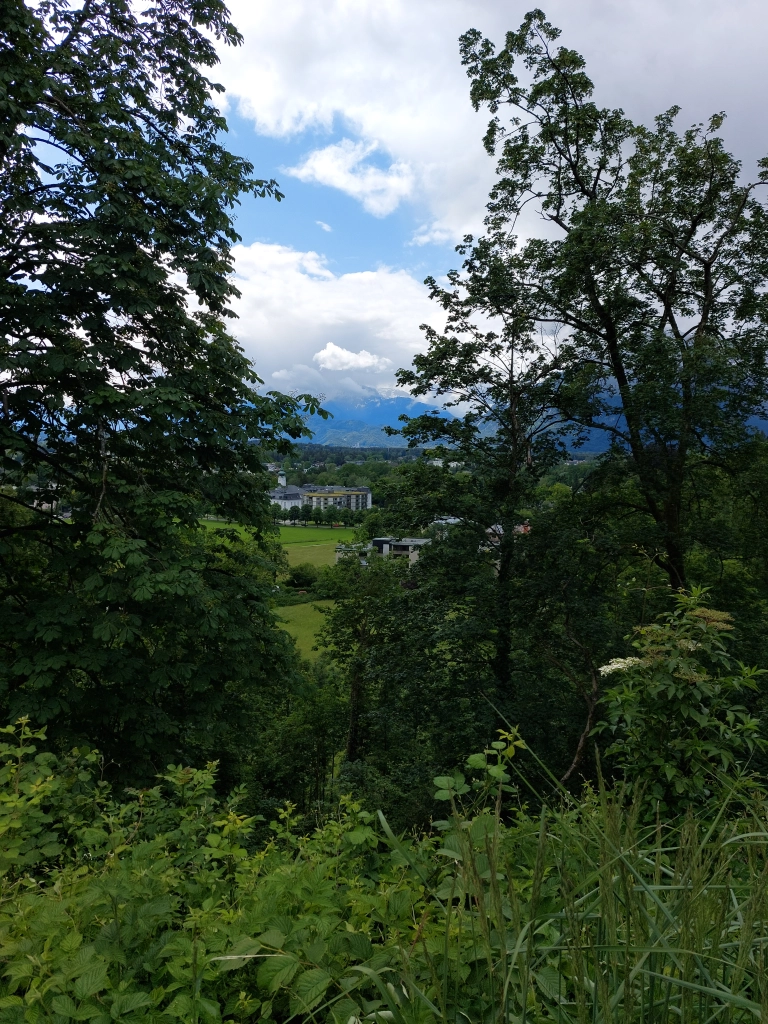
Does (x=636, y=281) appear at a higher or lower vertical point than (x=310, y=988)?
higher

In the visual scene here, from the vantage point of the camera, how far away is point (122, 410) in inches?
230

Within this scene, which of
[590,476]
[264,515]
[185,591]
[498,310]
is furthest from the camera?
[498,310]

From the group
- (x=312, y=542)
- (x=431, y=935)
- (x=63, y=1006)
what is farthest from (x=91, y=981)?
(x=312, y=542)

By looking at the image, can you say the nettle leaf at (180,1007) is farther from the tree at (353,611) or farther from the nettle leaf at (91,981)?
the tree at (353,611)

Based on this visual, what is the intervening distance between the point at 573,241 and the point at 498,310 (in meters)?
1.96

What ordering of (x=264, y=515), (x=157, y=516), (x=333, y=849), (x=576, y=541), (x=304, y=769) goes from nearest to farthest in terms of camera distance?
(x=333, y=849) → (x=157, y=516) → (x=264, y=515) → (x=576, y=541) → (x=304, y=769)

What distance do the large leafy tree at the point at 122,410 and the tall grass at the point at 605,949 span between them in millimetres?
4374

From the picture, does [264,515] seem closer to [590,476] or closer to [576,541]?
[576,541]

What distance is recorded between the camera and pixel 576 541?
9.93 metres

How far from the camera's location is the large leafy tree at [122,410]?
540 centimetres

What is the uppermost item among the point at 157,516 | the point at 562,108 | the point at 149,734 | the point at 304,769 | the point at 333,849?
the point at 562,108

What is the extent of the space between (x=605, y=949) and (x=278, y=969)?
0.85 metres

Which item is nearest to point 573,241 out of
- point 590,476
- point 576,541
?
point 590,476

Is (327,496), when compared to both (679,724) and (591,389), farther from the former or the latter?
(679,724)
